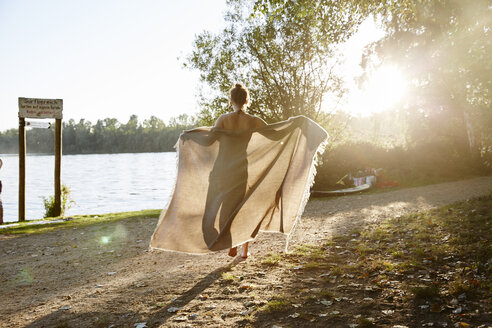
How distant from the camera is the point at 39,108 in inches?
537

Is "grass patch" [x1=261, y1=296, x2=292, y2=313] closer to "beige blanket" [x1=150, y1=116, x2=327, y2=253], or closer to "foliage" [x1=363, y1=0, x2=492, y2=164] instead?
"beige blanket" [x1=150, y1=116, x2=327, y2=253]

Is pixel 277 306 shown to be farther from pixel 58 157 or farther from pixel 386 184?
pixel 386 184

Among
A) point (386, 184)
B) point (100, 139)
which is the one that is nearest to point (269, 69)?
point (386, 184)

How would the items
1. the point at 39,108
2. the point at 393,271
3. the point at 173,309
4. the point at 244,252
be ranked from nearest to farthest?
1. the point at 173,309
2. the point at 393,271
3. the point at 244,252
4. the point at 39,108

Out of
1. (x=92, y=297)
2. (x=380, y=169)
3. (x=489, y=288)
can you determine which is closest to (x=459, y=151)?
(x=380, y=169)

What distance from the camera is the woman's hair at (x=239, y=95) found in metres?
5.80

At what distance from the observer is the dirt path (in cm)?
441

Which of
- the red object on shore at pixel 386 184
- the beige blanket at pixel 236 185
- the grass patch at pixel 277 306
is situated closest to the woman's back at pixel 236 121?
the beige blanket at pixel 236 185

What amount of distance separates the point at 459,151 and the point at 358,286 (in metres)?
20.9

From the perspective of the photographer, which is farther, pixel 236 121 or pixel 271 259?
pixel 271 259

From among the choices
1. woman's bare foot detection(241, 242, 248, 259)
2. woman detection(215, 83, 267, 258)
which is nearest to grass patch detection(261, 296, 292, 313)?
woman's bare foot detection(241, 242, 248, 259)

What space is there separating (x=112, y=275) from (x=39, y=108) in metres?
9.76

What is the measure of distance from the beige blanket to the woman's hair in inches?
18.6

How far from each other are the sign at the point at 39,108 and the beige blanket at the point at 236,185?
993 centimetres
